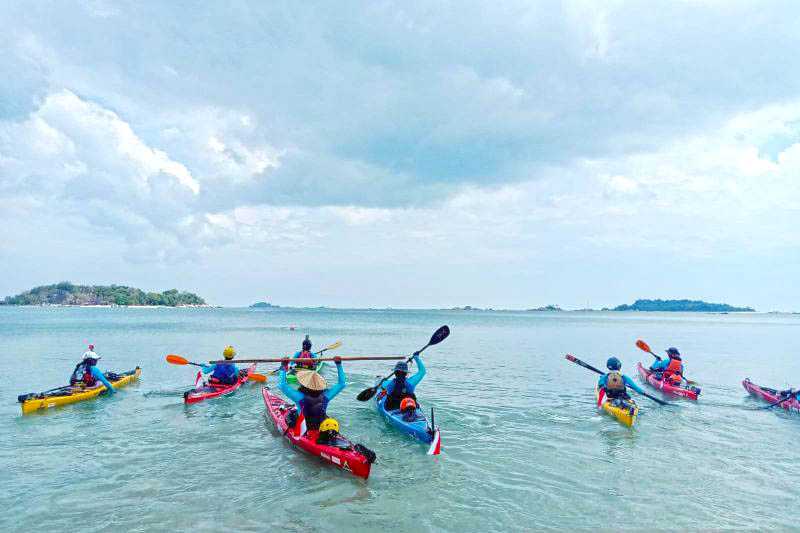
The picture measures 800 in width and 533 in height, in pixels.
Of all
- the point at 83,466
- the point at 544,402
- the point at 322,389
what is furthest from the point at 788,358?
the point at 83,466

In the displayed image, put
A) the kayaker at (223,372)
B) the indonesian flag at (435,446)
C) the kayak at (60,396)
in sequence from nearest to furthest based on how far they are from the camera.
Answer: the indonesian flag at (435,446) < the kayak at (60,396) < the kayaker at (223,372)

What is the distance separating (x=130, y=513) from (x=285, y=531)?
139 inches

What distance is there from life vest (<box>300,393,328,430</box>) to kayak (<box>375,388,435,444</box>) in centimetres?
300

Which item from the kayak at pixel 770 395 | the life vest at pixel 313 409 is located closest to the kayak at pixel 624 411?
the kayak at pixel 770 395

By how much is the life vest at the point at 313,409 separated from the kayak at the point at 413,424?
9.83 feet

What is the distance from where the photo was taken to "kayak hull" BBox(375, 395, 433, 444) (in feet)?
43.2

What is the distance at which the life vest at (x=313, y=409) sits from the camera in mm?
12198

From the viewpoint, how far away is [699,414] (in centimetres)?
1811

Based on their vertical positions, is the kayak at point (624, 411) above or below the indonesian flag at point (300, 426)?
below

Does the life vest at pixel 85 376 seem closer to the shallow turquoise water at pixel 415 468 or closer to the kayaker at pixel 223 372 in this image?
the shallow turquoise water at pixel 415 468

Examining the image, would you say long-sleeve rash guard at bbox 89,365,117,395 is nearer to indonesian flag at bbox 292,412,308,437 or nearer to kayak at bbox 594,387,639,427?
indonesian flag at bbox 292,412,308,437

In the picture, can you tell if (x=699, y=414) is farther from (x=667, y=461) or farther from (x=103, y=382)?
(x=103, y=382)

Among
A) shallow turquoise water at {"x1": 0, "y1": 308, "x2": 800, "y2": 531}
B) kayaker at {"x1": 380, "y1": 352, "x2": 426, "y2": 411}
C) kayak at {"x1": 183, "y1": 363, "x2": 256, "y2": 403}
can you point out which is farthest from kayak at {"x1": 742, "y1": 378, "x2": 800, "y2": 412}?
kayak at {"x1": 183, "y1": 363, "x2": 256, "y2": 403}

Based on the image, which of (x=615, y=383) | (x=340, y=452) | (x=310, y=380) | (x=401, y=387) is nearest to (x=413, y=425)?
(x=401, y=387)
